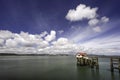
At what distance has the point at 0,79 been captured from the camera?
80.1 feet

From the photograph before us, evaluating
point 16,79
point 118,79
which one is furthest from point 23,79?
point 118,79

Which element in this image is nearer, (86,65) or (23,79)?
(23,79)

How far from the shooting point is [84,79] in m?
25.9

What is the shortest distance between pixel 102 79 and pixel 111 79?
1.94 metres

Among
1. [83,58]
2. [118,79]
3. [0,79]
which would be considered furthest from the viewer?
[83,58]

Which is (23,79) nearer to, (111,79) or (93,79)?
(93,79)

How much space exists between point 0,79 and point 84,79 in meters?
17.0

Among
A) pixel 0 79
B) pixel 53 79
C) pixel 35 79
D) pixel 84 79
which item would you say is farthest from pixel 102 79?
pixel 0 79

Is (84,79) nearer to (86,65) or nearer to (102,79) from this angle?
(102,79)

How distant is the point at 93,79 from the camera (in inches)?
1004

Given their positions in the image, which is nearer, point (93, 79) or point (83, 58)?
point (93, 79)

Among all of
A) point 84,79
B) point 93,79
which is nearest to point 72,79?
point 84,79

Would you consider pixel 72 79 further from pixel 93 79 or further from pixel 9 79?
pixel 9 79

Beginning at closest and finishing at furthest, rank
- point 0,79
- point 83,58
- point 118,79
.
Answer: point 0,79 → point 118,79 → point 83,58
